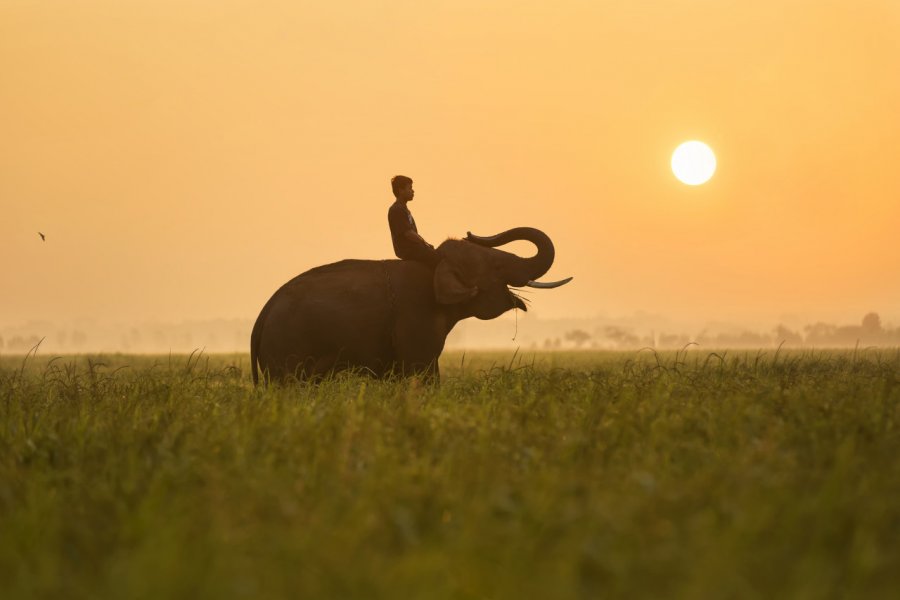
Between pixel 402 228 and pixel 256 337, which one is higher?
pixel 402 228

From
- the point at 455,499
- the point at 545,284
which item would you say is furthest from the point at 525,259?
the point at 455,499

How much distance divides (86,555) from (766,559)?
2713mm

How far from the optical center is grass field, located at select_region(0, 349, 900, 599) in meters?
3.54

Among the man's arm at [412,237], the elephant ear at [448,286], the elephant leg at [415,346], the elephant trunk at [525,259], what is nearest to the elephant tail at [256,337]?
the elephant leg at [415,346]

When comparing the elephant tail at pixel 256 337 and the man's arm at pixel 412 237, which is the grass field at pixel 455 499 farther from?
the man's arm at pixel 412 237

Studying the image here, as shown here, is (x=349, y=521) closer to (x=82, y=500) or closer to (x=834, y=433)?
(x=82, y=500)

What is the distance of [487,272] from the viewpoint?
42.0 ft

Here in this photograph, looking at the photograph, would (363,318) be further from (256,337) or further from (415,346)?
(256,337)

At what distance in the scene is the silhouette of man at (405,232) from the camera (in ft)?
40.1

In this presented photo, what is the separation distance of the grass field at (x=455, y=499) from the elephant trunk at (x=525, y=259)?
18.5 feet

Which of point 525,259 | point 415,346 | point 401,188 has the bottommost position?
point 415,346

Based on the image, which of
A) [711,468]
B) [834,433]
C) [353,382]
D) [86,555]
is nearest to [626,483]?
[711,468]

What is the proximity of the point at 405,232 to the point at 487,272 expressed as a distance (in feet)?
4.10

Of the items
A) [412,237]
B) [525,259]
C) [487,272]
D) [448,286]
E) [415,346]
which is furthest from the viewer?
[525,259]
